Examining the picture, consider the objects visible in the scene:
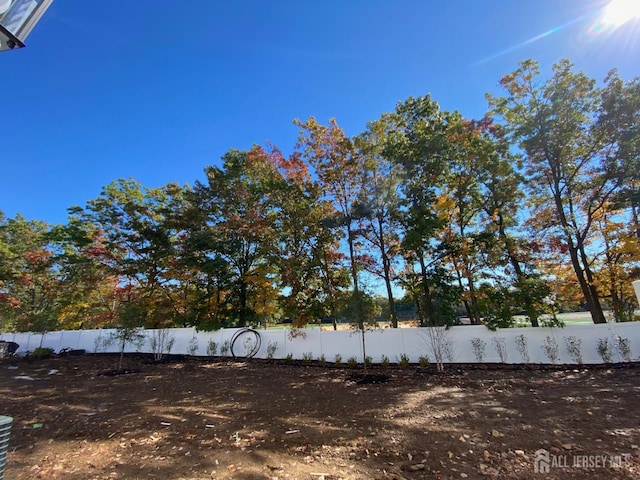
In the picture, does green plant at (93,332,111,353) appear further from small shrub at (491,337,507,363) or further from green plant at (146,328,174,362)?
small shrub at (491,337,507,363)

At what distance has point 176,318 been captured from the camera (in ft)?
53.2

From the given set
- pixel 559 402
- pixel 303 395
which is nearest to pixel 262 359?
pixel 303 395

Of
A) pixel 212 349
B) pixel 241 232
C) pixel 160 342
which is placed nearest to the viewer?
pixel 212 349

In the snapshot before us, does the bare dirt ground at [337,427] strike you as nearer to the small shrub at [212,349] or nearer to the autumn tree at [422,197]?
the autumn tree at [422,197]

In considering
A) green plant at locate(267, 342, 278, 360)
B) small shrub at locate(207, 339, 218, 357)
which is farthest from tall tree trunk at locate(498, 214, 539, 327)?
small shrub at locate(207, 339, 218, 357)

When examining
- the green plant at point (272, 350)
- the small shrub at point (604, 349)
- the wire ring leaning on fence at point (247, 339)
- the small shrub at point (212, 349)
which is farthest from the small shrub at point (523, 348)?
the small shrub at point (212, 349)

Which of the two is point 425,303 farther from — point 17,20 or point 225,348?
point 17,20

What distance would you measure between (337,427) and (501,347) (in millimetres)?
7099

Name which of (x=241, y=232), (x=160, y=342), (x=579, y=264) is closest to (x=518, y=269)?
(x=579, y=264)

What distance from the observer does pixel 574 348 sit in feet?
27.5

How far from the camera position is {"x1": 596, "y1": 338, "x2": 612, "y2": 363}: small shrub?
8.08m

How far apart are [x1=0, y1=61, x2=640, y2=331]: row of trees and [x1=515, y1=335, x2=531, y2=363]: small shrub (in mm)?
623

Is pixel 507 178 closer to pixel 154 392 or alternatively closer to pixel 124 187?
pixel 154 392

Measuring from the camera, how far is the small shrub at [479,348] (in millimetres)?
9250
